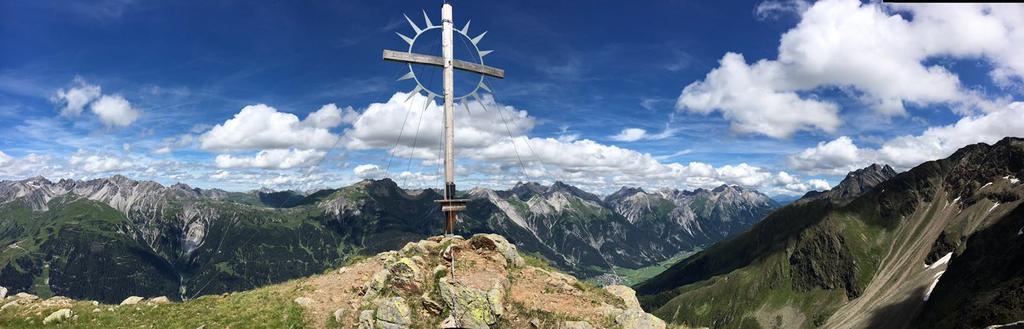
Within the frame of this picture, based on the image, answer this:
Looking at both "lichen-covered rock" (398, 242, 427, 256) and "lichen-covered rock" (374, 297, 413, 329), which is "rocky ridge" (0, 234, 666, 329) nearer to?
"lichen-covered rock" (374, 297, 413, 329)

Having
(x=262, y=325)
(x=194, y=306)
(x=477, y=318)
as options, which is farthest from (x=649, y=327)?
(x=194, y=306)

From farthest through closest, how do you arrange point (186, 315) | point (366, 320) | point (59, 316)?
point (186, 315) < point (59, 316) < point (366, 320)

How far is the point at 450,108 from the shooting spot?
35.3 meters

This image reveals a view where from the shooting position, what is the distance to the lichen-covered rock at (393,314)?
27408mm

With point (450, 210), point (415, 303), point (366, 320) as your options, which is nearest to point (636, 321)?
point (415, 303)

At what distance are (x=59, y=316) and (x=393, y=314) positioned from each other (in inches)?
778

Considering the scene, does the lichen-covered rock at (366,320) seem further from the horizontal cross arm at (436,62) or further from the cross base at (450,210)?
the horizontal cross arm at (436,62)

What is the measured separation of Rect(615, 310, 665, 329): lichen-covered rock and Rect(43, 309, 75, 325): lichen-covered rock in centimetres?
3242

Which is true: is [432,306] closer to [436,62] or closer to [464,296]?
[464,296]

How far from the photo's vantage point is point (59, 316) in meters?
28.4

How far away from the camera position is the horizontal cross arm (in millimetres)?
33844

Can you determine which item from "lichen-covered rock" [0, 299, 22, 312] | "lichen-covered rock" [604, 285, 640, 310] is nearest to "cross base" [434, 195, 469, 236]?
"lichen-covered rock" [604, 285, 640, 310]

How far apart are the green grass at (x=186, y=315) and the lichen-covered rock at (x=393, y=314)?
471 centimetres

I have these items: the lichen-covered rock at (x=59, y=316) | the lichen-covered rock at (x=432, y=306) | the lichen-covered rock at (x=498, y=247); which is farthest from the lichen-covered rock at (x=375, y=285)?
the lichen-covered rock at (x=59, y=316)
